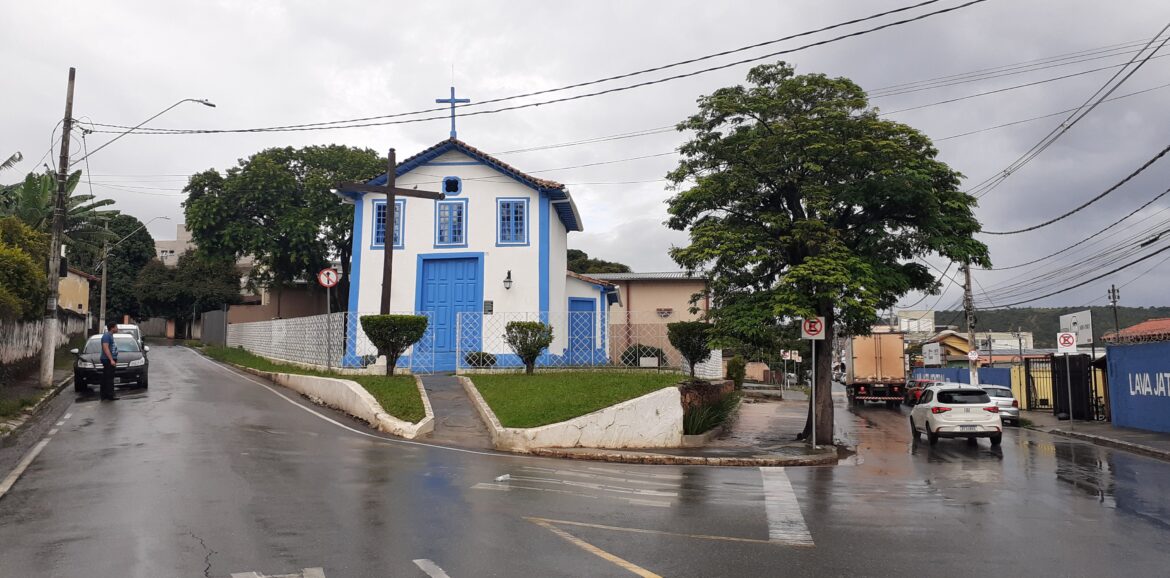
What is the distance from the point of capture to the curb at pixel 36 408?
42.6 feet

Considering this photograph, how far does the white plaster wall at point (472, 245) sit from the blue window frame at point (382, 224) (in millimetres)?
147

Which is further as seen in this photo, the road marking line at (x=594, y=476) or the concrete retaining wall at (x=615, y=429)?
the concrete retaining wall at (x=615, y=429)

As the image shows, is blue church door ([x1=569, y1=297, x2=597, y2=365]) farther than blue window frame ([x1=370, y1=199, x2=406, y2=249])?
No

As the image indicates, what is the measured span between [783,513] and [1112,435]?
15556 mm

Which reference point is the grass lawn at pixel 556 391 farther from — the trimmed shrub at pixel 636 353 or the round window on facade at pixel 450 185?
the round window on facade at pixel 450 185

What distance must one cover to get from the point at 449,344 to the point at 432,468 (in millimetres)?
13640

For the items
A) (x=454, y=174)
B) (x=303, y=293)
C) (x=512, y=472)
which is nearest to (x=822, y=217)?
(x=512, y=472)

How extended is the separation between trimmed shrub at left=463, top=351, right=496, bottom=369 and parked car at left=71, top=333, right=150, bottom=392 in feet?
27.8

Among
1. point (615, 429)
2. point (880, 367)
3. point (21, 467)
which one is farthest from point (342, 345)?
point (880, 367)

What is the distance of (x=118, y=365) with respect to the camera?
19875 millimetres

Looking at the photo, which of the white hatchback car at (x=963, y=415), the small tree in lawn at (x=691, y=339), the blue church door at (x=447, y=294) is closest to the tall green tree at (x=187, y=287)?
the blue church door at (x=447, y=294)

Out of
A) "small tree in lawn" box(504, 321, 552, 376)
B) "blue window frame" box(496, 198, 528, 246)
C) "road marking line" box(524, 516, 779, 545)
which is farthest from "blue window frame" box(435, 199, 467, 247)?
"road marking line" box(524, 516, 779, 545)

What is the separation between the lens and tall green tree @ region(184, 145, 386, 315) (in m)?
37.2

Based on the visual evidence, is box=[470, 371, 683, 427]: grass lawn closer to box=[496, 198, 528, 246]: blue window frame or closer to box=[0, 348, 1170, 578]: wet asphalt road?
box=[0, 348, 1170, 578]: wet asphalt road
